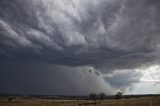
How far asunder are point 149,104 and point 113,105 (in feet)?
32.1

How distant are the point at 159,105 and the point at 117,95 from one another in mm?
136442

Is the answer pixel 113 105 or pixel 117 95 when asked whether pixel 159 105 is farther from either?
pixel 117 95

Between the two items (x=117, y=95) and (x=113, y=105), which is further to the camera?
(x=117, y=95)

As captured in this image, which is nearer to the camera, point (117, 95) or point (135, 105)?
point (135, 105)

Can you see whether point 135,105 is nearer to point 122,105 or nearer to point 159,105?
point 122,105

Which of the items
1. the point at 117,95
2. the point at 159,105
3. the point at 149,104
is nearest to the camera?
the point at 159,105

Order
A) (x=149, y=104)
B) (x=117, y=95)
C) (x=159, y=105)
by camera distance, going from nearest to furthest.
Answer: (x=159, y=105), (x=149, y=104), (x=117, y=95)

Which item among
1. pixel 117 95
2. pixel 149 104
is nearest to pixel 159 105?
pixel 149 104

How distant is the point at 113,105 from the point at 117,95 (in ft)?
441

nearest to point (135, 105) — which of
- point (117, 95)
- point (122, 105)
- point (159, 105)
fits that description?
point (122, 105)

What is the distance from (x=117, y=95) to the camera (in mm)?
188000

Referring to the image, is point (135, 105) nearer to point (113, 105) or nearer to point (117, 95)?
point (113, 105)

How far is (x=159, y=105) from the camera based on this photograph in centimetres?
5425

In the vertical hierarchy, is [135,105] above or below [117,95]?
below
